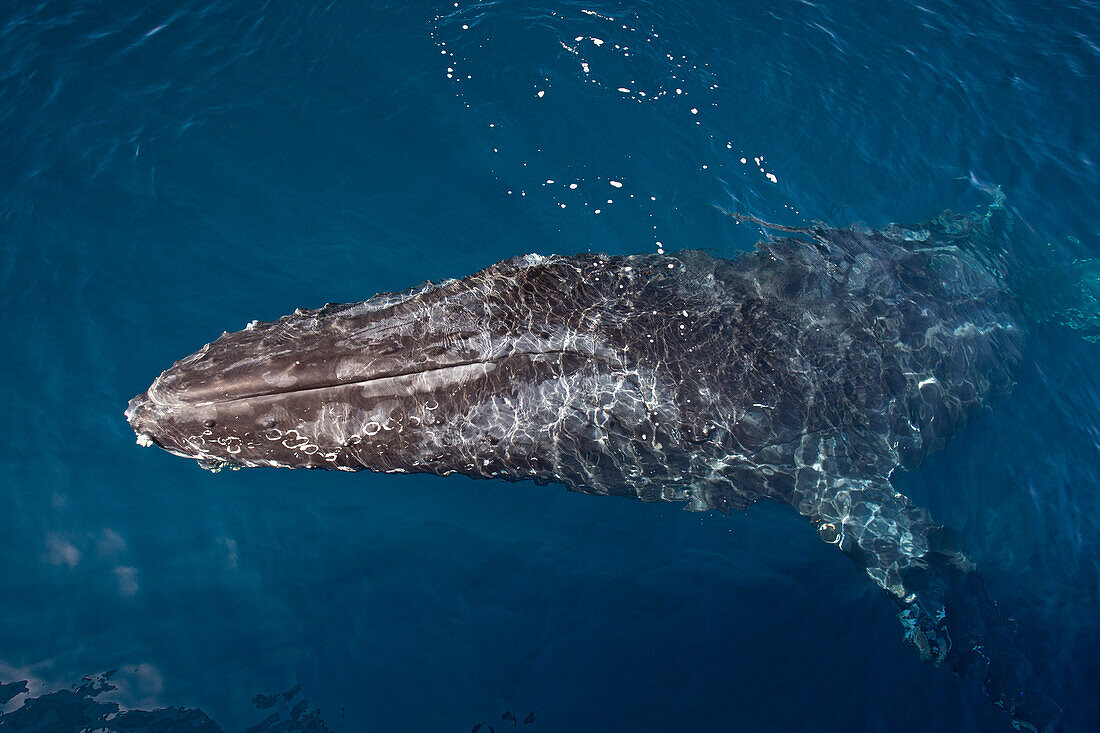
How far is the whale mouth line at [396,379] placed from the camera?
7.28m

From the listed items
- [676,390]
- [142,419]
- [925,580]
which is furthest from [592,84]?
[925,580]

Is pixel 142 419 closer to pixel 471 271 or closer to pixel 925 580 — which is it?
pixel 471 271

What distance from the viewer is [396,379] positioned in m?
7.73

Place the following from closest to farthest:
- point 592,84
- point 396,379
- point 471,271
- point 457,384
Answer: point 396,379 → point 457,384 → point 471,271 → point 592,84

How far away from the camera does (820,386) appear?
398 inches

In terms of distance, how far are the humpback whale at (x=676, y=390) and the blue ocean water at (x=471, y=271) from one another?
1033mm

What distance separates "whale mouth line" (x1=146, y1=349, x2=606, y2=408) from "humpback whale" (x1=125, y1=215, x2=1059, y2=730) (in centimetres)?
3

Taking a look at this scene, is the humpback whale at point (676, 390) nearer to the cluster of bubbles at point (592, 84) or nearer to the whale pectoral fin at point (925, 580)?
the whale pectoral fin at point (925, 580)

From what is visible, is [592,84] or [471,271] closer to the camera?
[471,271]

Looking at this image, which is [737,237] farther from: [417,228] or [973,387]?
[417,228]

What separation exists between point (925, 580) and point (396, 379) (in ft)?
31.4

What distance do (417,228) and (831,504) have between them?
9730 mm

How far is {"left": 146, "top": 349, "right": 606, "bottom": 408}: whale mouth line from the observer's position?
728cm

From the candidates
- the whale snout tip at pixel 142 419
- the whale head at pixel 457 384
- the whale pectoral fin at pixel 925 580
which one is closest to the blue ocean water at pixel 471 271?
the whale pectoral fin at pixel 925 580
